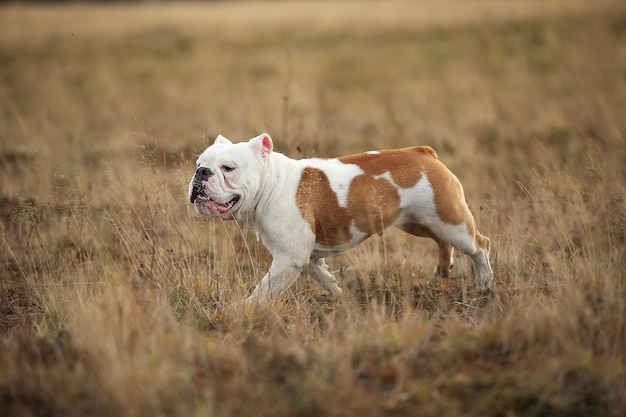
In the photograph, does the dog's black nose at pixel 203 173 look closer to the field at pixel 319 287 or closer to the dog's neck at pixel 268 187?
the dog's neck at pixel 268 187

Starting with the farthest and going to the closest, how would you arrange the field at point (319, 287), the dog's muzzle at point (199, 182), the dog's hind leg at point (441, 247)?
1. the dog's hind leg at point (441, 247)
2. the dog's muzzle at point (199, 182)
3. the field at point (319, 287)

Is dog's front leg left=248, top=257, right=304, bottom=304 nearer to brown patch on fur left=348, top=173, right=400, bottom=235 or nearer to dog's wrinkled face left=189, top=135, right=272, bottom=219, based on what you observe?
dog's wrinkled face left=189, top=135, right=272, bottom=219

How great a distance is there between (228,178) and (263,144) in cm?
46

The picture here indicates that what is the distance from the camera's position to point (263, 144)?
537 centimetres

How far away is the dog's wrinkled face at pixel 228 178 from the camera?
16.6 feet

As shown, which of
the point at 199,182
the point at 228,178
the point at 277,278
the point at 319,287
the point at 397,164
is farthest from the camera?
the point at 319,287

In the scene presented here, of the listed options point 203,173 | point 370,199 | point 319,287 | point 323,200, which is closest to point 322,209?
point 323,200

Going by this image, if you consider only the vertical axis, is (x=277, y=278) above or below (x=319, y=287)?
above

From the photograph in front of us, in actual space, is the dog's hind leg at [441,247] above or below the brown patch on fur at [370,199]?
below

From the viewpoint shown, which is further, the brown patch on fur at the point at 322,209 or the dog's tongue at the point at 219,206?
the brown patch on fur at the point at 322,209

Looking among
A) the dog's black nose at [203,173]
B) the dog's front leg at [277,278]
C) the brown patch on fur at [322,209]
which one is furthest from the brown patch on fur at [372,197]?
the dog's black nose at [203,173]

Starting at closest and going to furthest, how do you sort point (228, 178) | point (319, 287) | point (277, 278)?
point (228, 178) < point (277, 278) < point (319, 287)

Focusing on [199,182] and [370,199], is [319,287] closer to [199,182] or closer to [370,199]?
[370,199]

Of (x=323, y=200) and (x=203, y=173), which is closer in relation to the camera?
(x=203, y=173)
